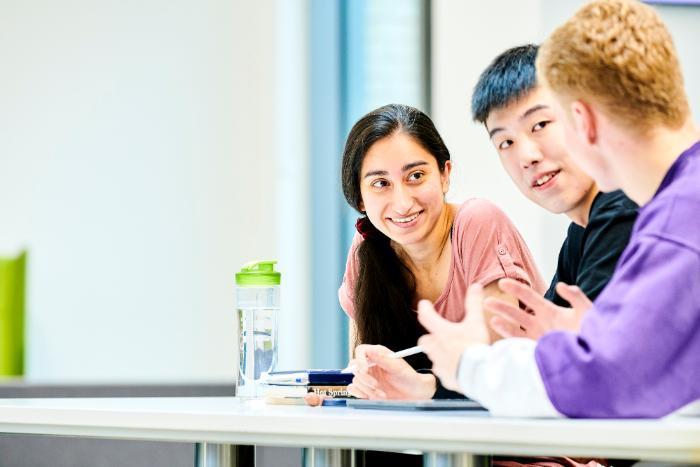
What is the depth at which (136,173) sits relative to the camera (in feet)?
13.2

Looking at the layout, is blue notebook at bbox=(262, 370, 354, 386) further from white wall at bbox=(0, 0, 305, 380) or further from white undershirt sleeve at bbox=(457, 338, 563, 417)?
white wall at bbox=(0, 0, 305, 380)

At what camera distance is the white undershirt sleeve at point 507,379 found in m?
0.92

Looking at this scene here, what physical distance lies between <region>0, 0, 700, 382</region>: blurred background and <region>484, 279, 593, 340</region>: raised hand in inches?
109

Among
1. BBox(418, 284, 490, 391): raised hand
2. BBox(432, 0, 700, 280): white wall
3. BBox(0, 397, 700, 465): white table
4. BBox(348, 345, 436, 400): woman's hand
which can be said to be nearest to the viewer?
BBox(0, 397, 700, 465): white table

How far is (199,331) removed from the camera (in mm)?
3980

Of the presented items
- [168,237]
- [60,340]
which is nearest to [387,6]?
[168,237]

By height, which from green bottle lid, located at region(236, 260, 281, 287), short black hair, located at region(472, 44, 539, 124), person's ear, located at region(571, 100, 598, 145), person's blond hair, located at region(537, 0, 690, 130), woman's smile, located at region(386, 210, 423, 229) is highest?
short black hair, located at region(472, 44, 539, 124)

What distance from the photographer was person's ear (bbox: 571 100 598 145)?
1.01 meters

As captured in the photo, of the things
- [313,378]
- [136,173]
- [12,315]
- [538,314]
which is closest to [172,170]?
[136,173]

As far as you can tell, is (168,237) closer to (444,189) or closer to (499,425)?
(444,189)

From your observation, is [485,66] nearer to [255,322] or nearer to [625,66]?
[255,322]

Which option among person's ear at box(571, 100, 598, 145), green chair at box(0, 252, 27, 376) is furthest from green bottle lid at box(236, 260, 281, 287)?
green chair at box(0, 252, 27, 376)

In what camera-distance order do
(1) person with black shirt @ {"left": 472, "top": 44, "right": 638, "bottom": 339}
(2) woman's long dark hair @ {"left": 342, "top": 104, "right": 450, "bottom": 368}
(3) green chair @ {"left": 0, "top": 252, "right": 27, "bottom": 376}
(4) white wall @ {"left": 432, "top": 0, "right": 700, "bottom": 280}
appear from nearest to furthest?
(1) person with black shirt @ {"left": 472, "top": 44, "right": 638, "bottom": 339} → (2) woman's long dark hair @ {"left": 342, "top": 104, "right": 450, "bottom": 368} → (4) white wall @ {"left": 432, "top": 0, "right": 700, "bottom": 280} → (3) green chair @ {"left": 0, "top": 252, "right": 27, "bottom": 376}

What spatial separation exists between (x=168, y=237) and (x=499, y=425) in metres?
3.30
